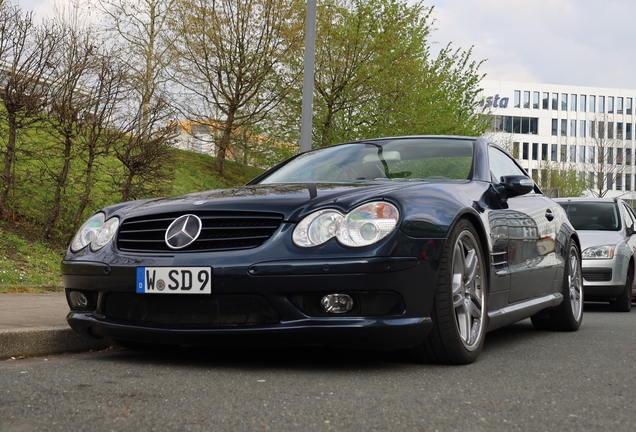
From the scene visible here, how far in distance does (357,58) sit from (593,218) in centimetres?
1399

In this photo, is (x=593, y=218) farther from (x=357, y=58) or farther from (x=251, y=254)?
(x=357, y=58)

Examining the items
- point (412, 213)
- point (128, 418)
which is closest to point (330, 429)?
point (128, 418)

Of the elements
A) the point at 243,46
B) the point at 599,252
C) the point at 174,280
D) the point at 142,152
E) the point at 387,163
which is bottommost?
the point at 599,252

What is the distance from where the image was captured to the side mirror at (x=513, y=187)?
5457mm

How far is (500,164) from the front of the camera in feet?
20.4

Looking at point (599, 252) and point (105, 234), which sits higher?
point (105, 234)

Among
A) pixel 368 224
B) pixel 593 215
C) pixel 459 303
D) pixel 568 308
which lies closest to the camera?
pixel 368 224

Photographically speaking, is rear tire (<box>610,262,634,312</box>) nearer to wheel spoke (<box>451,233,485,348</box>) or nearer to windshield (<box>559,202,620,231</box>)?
windshield (<box>559,202,620,231</box>)

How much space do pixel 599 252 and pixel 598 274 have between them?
0.32 m

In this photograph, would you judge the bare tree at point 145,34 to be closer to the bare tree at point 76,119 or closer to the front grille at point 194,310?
the bare tree at point 76,119

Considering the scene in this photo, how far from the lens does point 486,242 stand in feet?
16.1

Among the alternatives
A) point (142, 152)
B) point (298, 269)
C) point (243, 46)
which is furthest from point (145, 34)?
point (298, 269)

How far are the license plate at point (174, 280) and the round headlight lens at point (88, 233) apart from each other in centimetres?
66

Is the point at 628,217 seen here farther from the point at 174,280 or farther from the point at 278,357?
the point at 174,280
